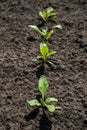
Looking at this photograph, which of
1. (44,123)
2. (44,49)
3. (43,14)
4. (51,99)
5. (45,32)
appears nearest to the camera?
(44,123)

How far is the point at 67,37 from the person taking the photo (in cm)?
335

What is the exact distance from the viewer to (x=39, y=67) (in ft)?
9.64

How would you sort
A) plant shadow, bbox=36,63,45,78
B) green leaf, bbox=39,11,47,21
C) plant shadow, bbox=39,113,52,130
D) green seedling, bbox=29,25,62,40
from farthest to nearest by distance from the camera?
green leaf, bbox=39,11,47,21
green seedling, bbox=29,25,62,40
plant shadow, bbox=36,63,45,78
plant shadow, bbox=39,113,52,130

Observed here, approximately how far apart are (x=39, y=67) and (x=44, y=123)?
29.6 inches

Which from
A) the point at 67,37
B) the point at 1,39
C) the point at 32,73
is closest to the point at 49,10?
the point at 67,37

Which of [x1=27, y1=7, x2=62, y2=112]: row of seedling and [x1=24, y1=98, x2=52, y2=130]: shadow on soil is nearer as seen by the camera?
[x1=24, y1=98, x2=52, y2=130]: shadow on soil

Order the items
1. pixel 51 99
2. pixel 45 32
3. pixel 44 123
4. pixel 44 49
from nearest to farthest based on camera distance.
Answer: pixel 44 123, pixel 51 99, pixel 44 49, pixel 45 32

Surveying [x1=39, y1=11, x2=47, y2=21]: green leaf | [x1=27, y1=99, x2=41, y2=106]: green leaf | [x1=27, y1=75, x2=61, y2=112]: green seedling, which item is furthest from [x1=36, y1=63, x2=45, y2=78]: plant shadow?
[x1=39, y1=11, x2=47, y2=21]: green leaf

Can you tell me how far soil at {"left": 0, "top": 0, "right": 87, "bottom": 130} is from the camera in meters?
2.40

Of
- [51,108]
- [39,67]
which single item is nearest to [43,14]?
[39,67]

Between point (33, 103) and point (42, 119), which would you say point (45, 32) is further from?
point (42, 119)

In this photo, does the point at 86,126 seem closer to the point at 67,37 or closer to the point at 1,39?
the point at 67,37

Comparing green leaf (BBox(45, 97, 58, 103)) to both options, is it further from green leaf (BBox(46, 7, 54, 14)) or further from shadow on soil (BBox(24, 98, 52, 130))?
green leaf (BBox(46, 7, 54, 14))

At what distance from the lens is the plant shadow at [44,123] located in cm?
233
